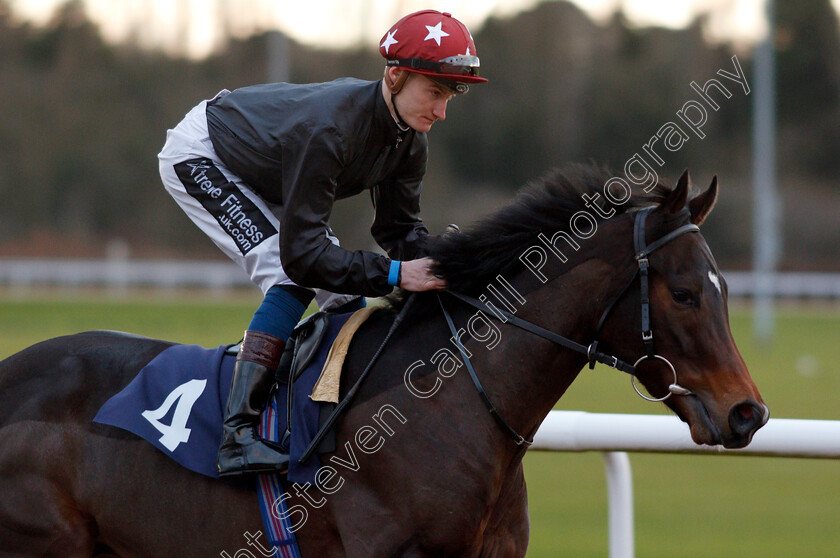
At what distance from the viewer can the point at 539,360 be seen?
113 inches

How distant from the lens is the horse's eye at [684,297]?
267 centimetres

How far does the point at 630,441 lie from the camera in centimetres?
351

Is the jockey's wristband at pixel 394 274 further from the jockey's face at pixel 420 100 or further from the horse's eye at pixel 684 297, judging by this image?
the horse's eye at pixel 684 297

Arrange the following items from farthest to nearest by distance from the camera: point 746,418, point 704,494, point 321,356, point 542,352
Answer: point 704,494
point 321,356
point 542,352
point 746,418

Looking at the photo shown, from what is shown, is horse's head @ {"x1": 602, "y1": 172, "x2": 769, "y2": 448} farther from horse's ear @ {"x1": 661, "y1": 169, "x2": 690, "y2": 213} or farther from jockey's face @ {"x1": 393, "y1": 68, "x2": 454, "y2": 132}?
jockey's face @ {"x1": 393, "y1": 68, "x2": 454, "y2": 132}

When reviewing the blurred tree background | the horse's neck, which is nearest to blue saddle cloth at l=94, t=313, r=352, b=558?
the horse's neck

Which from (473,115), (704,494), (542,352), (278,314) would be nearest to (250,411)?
(278,314)

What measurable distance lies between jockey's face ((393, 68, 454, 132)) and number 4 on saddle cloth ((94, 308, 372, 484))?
1.98ft

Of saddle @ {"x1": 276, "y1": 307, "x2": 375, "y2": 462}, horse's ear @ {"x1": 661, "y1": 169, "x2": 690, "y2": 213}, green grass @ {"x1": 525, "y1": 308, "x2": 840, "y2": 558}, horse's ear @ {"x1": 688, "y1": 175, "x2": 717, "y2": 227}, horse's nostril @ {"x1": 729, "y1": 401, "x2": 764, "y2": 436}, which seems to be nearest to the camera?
horse's nostril @ {"x1": 729, "y1": 401, "x2": 764, "y2": 436}

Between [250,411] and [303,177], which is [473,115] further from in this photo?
[250,411]

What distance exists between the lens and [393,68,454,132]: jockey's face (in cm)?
305

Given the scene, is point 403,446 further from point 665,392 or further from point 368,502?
point 665,392

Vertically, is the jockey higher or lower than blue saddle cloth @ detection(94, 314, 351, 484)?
higher

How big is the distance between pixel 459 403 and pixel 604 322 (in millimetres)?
466
